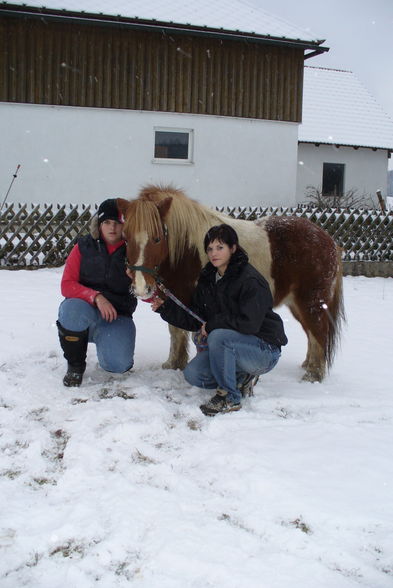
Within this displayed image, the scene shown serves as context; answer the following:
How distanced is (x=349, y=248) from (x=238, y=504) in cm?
910

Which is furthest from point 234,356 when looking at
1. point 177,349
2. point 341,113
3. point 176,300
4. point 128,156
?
point 341,113

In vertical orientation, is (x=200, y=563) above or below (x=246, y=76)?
below

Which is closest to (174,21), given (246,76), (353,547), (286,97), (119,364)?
(246,76)

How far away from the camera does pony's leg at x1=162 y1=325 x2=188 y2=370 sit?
4.61 m

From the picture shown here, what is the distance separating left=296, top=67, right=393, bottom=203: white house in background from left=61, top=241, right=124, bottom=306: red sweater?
16.8 meters

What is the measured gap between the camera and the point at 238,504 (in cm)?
248

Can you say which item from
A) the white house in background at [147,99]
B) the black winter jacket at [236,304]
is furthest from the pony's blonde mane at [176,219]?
the white house in background at [147,99]

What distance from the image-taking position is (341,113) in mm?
21516

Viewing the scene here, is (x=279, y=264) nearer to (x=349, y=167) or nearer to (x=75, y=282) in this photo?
(x=75, y=282)

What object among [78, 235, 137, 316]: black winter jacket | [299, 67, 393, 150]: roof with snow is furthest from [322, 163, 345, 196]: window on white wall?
[78, 235, 137, 316]: black winter jacket

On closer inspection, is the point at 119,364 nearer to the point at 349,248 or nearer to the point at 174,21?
the point at 349,248

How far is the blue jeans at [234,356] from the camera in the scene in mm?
3668

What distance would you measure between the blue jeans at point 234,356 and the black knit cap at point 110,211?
3.74ft

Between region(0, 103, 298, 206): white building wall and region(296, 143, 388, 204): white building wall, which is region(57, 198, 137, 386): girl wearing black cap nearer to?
region(0, 103, 298, 206): white building wall
